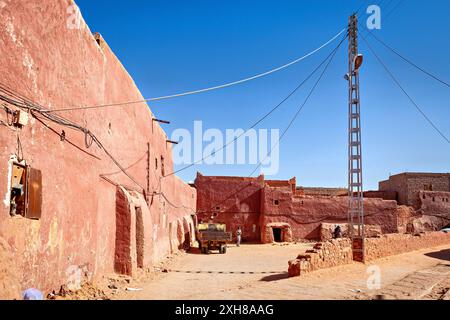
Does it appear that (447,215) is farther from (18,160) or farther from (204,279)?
(18,160)

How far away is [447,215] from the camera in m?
35.2

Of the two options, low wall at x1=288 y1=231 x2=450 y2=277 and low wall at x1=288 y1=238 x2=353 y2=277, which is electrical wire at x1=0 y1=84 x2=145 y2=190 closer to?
low wall at x1=288 y1=238 x2=353 y2=277

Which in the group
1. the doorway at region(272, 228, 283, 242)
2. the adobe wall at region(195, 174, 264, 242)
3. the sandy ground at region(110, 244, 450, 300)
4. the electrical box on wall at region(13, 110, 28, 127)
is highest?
the electrical box on wall at region(13, 110, 28, 127)

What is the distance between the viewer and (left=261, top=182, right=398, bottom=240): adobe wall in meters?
31.9

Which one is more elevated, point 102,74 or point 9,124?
point 102,74

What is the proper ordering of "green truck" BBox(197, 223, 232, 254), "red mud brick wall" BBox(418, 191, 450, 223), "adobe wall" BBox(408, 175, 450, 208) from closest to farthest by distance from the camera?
"green truck" BBox(197, 223, 232, 254) < "red mud brick wall" BBox(418, 191, 450, 223) < "adobe wall" BBox(408, 175, 450, 208)

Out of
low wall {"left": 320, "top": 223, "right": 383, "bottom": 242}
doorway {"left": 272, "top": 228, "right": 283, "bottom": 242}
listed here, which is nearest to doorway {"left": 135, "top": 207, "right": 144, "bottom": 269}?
doorway {"left": 272, "top": 228, "right": 283, "bottom": 242}

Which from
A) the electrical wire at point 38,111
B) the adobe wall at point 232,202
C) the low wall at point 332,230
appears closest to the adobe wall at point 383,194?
the low wall at point 332,230

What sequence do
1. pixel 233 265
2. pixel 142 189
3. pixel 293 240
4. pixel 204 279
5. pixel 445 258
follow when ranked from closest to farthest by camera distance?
1. pixel 204 279
2. pixel 142 189
3. pixel 233 265
4. pixel 445 258
5. pixel 293 240

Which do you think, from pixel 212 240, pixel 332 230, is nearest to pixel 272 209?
pixel 332 230

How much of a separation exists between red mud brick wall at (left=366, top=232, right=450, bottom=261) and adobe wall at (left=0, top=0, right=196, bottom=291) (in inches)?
399
